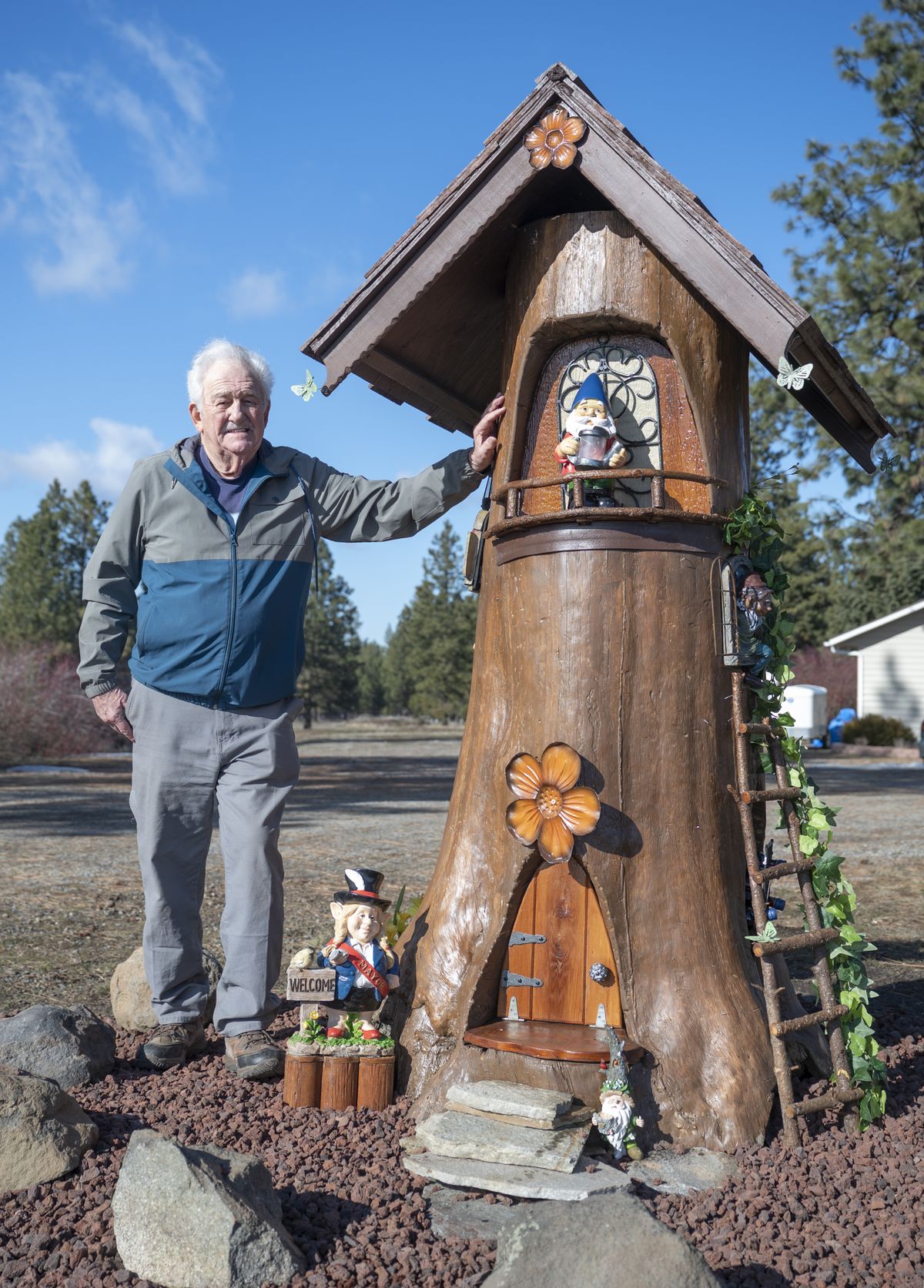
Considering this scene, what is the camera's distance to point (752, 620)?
12.9 ft

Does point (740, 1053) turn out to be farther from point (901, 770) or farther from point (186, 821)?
point (901, 770)

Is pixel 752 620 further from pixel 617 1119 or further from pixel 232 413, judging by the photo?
pixel 232 413

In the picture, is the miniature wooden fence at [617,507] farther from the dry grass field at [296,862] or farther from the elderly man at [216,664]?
the dry grass field at [296,862]

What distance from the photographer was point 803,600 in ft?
138

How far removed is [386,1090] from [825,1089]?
152 centimetres

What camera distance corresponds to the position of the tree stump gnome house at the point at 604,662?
3.68 metres

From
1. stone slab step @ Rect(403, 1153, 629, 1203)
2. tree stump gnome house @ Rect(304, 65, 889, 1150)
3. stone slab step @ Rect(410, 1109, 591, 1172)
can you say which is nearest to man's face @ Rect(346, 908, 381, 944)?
tree stump gnome house @ Rect(304, 65, 889, 1150)

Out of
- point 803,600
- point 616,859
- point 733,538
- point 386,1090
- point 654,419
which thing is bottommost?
point 386,1090

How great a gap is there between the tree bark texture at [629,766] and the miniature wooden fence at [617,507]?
0.18 feet

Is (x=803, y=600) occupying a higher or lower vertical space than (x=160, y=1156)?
higher

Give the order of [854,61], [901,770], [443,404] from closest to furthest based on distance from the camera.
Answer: [443,404], [901,770], [854,61]

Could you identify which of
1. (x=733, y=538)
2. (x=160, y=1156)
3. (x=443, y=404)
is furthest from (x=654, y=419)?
(x=160, y=1156)

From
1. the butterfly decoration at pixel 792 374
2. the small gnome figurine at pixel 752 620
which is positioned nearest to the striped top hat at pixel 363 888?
the small gnome figurine at pixel 752 620

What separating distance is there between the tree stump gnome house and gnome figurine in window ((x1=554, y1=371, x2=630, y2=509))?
0.04ft
